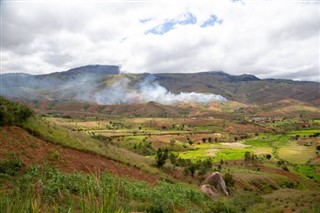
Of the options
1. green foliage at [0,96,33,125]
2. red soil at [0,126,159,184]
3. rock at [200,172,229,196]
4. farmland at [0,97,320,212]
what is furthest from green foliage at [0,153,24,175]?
rock at [200,172,229,196]

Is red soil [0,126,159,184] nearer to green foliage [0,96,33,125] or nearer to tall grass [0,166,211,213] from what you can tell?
green foliage [0,96,33,125]

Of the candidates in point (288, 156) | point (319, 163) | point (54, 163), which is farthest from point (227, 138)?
point (54, 163)

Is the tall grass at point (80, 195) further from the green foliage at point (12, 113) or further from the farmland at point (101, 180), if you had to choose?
the green foliage at point (12, 113)

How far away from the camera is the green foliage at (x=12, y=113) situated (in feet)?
81.0

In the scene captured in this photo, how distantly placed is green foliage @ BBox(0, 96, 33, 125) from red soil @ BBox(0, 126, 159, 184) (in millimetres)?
805

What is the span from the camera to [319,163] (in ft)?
303

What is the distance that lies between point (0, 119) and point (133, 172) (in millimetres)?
12529

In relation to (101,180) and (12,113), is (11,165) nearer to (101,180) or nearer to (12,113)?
(101,180)

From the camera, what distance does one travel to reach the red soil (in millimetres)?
21306

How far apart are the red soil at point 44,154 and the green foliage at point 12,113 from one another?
80 centimetres

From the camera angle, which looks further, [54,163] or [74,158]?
[74,158]

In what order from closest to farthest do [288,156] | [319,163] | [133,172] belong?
[133,172], [319,163], [288,156]

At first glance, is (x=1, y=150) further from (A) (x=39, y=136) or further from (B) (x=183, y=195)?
(B) (x=183, y=195)

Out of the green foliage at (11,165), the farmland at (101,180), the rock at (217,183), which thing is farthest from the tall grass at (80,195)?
the rock at (217,183)
